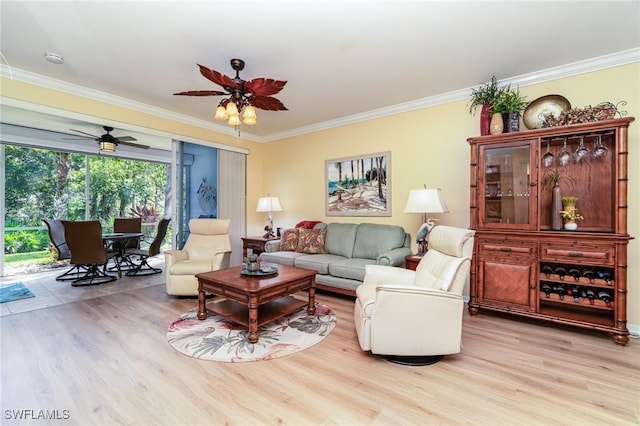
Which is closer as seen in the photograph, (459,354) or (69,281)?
(459,354)

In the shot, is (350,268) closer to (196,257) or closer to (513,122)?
(196,257)

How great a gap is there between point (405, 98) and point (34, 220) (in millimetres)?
7034

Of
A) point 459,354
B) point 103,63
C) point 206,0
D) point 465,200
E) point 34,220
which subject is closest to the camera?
point 206,0

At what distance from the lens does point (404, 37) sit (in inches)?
99.0

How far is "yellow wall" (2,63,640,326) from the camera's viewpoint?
2.81 m

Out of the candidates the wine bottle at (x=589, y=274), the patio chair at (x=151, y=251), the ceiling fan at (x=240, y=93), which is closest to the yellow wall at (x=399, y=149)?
the wine bottle at (x=589, y=274)

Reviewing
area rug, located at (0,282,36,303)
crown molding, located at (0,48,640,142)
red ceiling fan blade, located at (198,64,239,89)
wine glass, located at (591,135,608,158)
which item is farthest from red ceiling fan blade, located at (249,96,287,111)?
area rug, located at (0,282,36,303)

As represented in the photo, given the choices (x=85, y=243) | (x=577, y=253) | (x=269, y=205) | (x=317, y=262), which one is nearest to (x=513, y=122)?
(x=577, y=253)

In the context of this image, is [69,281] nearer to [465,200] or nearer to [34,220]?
[34,220]

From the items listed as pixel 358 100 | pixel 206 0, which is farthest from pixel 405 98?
pixel 206 0

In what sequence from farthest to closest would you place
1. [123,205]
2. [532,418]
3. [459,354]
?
[123,205] < [459,354] < [532,418]

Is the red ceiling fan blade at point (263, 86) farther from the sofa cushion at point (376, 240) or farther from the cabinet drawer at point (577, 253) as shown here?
the cabinet drawer at point (577, 253)

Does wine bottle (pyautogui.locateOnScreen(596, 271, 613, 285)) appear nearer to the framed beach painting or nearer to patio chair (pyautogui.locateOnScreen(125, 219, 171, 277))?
the framed beach painting

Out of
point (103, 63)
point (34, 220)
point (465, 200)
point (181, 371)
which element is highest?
point (103, 63)
